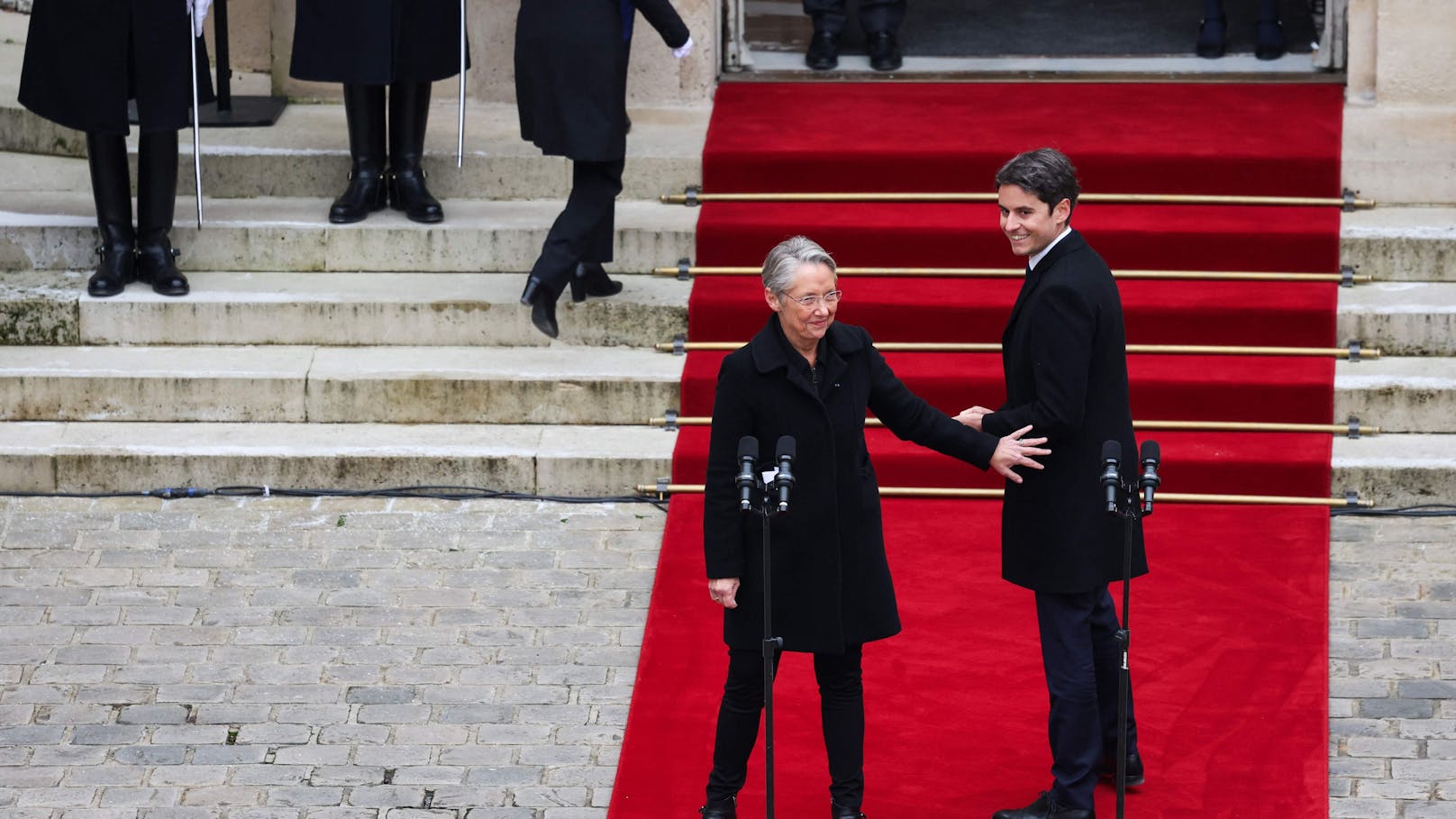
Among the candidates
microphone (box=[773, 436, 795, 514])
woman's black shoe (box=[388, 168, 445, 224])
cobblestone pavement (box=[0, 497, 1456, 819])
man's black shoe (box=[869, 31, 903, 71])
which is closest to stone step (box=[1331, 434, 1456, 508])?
cobblestone pavement (box=[0, 497, 1456, 819])

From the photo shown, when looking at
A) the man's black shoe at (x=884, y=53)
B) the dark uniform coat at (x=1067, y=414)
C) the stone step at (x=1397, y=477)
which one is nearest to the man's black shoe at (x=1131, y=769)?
the dark uniform coat at (x=1067, y=414)

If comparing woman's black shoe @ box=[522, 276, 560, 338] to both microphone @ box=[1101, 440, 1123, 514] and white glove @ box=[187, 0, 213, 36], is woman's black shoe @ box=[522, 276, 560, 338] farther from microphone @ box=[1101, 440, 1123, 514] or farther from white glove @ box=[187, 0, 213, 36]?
microphone @ box=[1101, 440, 1123, 514]

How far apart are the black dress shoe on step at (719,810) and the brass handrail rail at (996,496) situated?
7.21ft

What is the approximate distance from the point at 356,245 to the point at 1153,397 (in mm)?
3177

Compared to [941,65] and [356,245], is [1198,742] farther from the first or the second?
[941,65]

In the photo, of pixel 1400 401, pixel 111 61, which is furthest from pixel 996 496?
pixel 111 61

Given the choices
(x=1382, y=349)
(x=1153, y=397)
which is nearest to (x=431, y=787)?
(x=1153, y=397)

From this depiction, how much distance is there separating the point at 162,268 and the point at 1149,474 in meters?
4.67

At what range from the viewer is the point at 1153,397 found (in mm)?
7730

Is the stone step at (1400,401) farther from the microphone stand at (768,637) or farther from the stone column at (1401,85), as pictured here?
the microphone stand at (768,637)

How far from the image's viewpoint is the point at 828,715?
5242 mm

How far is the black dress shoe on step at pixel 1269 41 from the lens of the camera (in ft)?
32.4

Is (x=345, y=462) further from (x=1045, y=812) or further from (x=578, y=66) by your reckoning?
(x=1045, y=812)

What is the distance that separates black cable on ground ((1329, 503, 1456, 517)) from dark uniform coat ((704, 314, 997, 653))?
2588 mm
